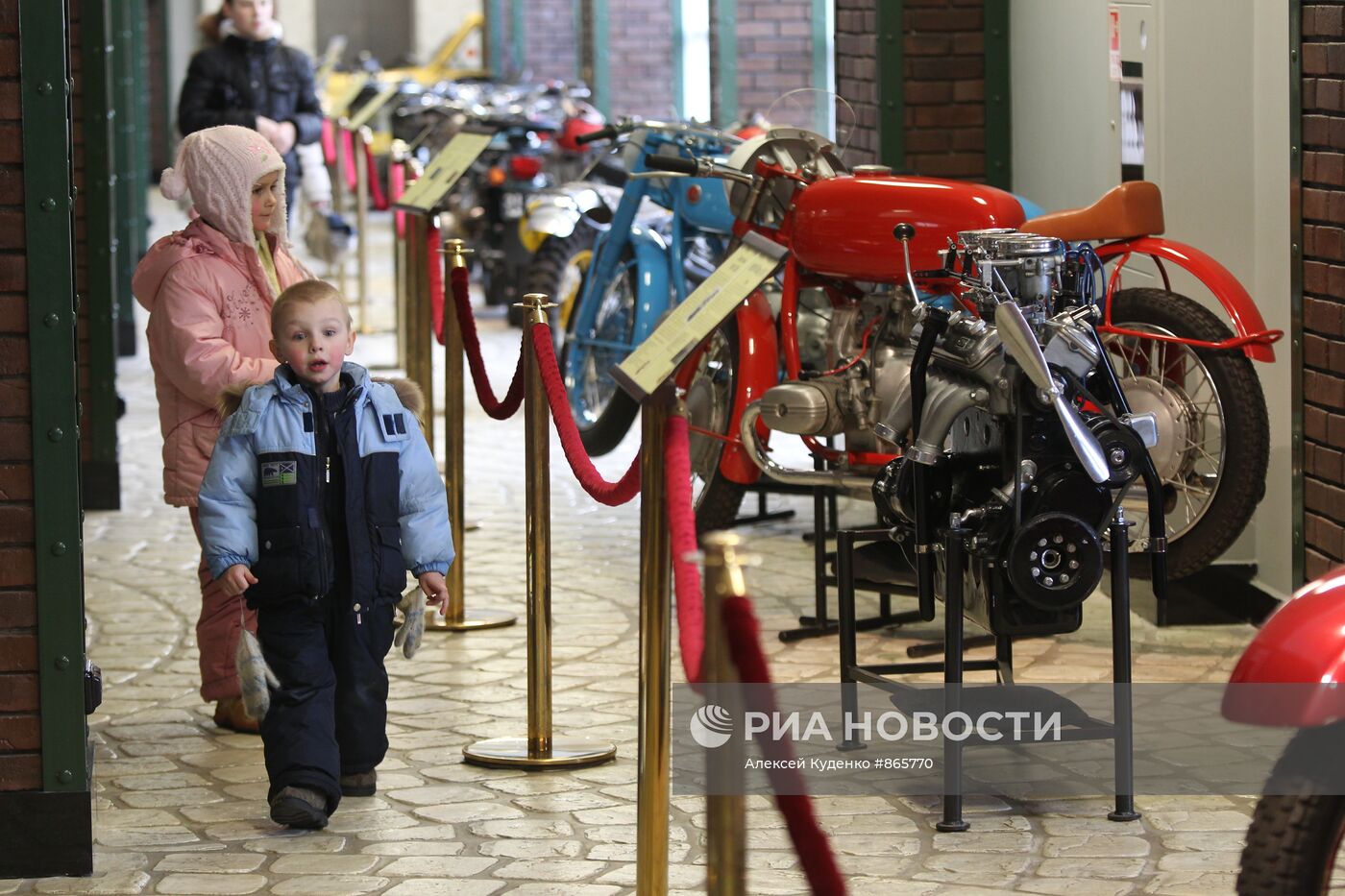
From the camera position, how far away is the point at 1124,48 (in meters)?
6.41

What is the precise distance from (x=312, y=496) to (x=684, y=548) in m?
1.34

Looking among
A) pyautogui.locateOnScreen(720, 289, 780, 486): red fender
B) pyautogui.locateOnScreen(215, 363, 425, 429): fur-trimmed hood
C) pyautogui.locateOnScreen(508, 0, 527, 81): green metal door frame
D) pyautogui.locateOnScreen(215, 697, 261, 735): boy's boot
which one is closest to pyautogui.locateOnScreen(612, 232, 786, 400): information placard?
pyautogui.locateOnScreen(215, 363, 425, 429): fur-trimmed hood

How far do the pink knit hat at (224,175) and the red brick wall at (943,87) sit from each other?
2.85m

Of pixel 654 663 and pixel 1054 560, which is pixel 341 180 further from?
pixel 654 663

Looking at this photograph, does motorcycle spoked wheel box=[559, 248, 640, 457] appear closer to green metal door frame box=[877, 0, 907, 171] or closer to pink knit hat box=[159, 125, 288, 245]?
green metal door frame box=[877, 0, 907, 171]

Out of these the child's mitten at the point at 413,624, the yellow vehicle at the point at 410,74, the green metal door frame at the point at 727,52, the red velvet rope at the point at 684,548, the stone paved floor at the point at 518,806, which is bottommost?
the stone paved floor at the point at 518,806

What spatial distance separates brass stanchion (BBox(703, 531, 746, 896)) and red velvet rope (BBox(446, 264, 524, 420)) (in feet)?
7.53

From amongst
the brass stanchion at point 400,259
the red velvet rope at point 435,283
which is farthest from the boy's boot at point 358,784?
the brass stanchion at point 400,259

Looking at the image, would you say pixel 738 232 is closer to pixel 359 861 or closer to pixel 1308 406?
pixel 1308 406

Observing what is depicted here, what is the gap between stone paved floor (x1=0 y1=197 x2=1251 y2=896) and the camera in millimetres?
4195

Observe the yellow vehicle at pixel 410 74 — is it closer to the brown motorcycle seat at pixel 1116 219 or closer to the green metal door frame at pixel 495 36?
the green metal door frame at pixel 495 36

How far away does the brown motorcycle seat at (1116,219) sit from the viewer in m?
5.32

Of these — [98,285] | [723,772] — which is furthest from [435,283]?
[723,772]

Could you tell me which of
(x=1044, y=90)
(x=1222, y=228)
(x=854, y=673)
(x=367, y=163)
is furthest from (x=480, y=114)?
(x=854, y=673)
